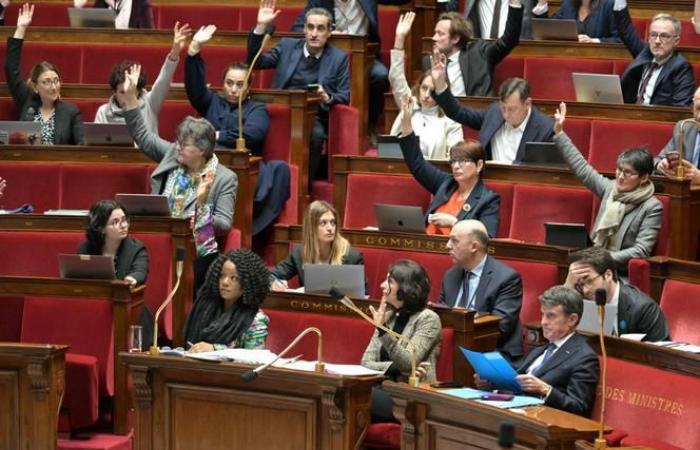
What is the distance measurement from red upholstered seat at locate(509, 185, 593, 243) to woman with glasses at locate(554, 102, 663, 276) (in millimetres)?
120

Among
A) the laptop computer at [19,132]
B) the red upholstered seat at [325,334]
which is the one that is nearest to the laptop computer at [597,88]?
the red upholstered seat at [325,334]

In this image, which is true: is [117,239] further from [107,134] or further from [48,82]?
[48,82]

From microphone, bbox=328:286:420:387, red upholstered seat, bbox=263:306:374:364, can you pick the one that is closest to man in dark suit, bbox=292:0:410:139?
red upholstered seat, bbox=263:306:374:364

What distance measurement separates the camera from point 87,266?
2867mm

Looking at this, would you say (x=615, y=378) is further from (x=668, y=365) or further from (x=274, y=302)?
(x=274, y=302)

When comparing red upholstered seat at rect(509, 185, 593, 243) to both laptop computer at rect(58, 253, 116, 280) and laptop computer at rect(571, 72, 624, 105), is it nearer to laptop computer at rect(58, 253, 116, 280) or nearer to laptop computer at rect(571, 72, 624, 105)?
laptop computer at rect(571, 72, 624, 105)

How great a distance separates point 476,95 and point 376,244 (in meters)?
0.85

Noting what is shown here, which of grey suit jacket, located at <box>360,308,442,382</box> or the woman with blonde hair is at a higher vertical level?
the woman with blonde hair

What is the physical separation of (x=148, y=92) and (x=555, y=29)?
104cm

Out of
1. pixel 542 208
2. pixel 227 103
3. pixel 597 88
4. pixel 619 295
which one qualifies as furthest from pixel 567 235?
pixel 227 103

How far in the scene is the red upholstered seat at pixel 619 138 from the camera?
3455 millimetres

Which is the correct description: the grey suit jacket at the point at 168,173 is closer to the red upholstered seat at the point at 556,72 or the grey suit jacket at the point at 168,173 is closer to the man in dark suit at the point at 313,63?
the man in dark suit at the point at 313,63

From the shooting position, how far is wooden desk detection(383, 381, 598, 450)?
2184mm

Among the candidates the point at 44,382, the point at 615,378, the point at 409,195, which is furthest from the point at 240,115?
the point at 615,378
